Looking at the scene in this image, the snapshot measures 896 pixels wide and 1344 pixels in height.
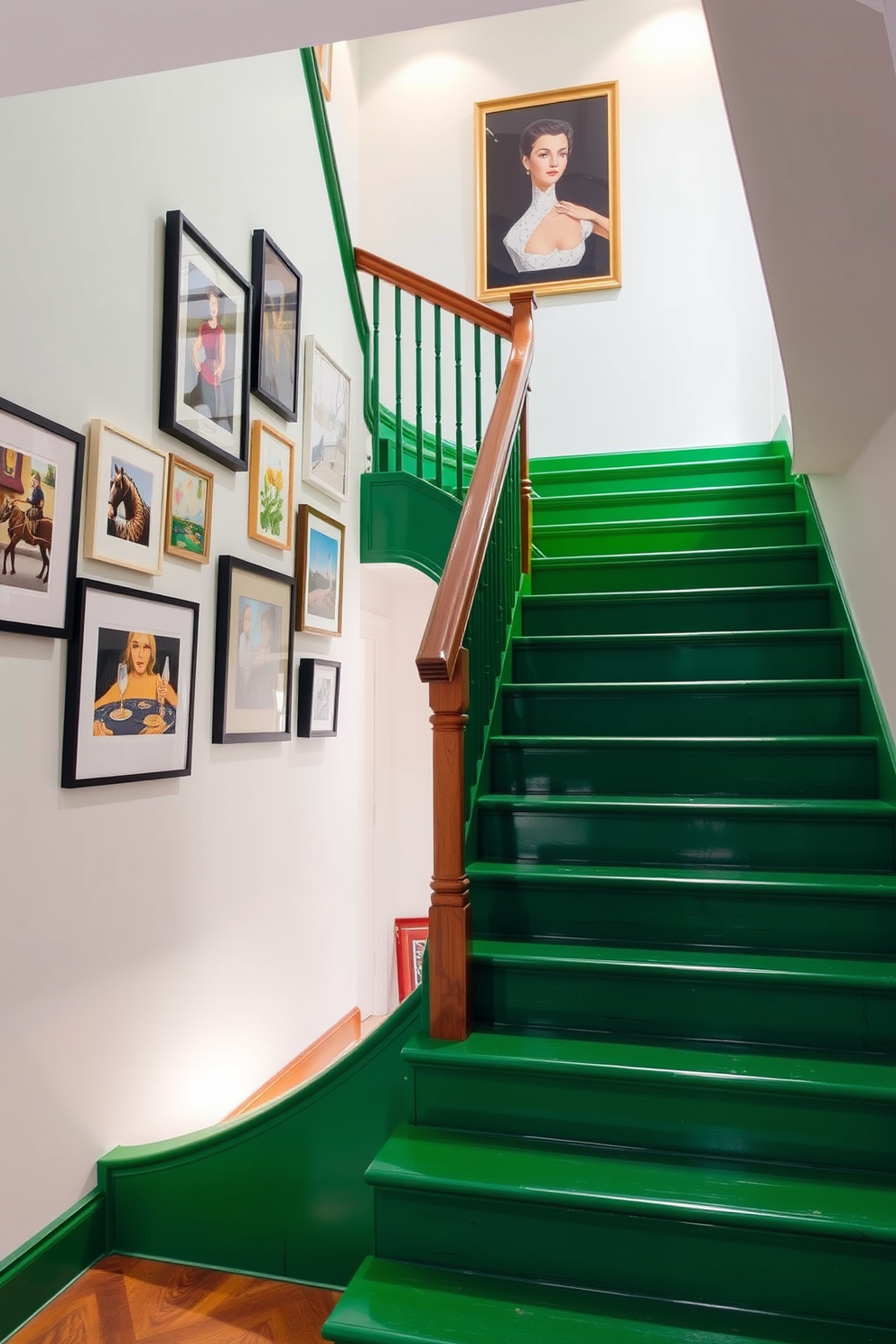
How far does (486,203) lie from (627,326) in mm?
1105

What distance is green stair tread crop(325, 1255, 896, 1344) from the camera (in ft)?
5.24

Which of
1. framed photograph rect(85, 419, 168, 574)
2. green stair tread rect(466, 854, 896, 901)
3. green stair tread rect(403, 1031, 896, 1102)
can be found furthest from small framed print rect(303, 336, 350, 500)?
green stair tread rect(403, 1031, 896, 1102)

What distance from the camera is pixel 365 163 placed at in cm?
563

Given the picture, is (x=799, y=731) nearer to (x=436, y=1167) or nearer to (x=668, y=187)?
(x=436, y=1167)

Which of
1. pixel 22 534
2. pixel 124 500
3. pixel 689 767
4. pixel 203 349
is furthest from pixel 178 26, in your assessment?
pixel 689 767

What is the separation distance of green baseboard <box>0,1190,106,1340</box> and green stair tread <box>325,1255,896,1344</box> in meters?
0.74

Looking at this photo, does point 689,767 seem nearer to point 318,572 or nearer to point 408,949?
point 318,572

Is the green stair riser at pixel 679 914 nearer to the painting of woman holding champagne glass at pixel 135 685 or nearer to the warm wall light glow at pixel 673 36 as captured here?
the painting of woman holding champagne glass at pixel 135 685

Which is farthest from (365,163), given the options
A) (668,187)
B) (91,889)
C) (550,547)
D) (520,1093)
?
(520,1093)

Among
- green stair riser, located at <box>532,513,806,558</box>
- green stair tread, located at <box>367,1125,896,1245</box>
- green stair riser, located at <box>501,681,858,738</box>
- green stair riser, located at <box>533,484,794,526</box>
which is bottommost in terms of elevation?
green stair tread, located at <box>367,1125,896,1245</box>

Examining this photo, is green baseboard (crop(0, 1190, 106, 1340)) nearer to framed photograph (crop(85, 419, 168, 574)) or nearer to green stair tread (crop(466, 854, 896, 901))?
green stair tread (crop(466, 854, 896, 901))

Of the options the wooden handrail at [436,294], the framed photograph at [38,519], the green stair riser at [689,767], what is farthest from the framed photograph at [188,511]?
the wooden handrail at [436,294]

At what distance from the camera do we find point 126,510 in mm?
2359

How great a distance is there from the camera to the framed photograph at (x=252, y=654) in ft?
9.36
